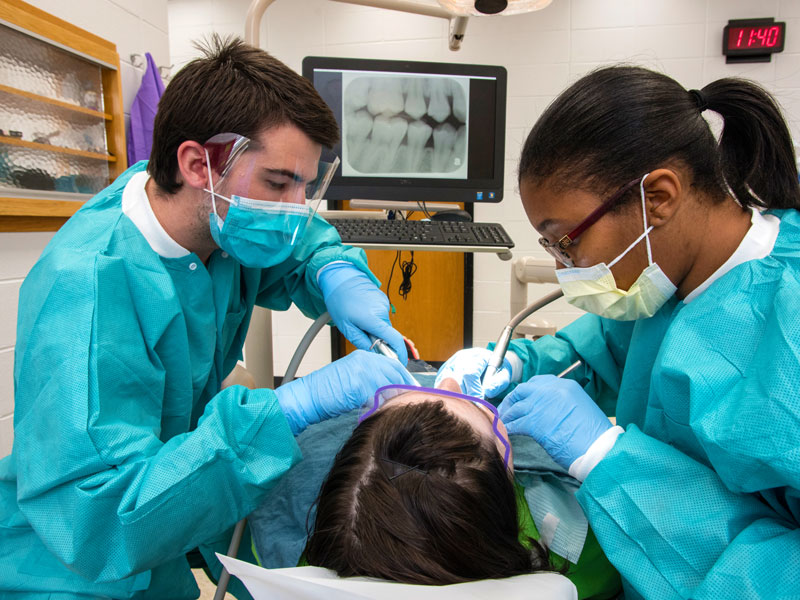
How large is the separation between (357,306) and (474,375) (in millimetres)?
382

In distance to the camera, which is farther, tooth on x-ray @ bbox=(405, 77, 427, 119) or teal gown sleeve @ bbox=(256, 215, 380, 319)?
tooth on x-ray @ bbox=(405, 77, 427, 119)

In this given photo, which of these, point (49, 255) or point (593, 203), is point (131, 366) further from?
point (593, 203)

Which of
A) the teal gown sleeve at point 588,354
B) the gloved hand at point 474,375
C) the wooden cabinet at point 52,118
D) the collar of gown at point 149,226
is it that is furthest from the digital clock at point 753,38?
the collar of gown at point 149,226

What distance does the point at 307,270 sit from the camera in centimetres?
159

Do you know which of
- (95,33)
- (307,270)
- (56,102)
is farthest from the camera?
(95,33)

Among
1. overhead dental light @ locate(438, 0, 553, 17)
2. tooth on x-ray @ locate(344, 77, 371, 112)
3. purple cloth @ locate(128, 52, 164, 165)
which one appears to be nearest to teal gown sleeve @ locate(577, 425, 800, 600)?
overhead dental light @ locate(438, 0, 553, 17)

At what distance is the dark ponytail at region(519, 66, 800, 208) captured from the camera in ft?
2.87

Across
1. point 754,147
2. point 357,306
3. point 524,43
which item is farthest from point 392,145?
point 524,43

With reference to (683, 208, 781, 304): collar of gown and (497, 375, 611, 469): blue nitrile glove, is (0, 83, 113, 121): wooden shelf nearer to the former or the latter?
(497, 375, 611, 469): blue nitrile glove

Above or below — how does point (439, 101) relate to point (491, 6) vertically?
below

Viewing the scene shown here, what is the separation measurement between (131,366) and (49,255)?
0.91ft

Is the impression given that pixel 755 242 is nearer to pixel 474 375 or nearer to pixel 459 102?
pixel 474 375

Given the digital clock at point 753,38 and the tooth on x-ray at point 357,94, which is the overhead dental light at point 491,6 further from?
the digital clock at point 753,38

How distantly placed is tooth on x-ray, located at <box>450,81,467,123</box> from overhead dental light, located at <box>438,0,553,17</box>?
256mm
